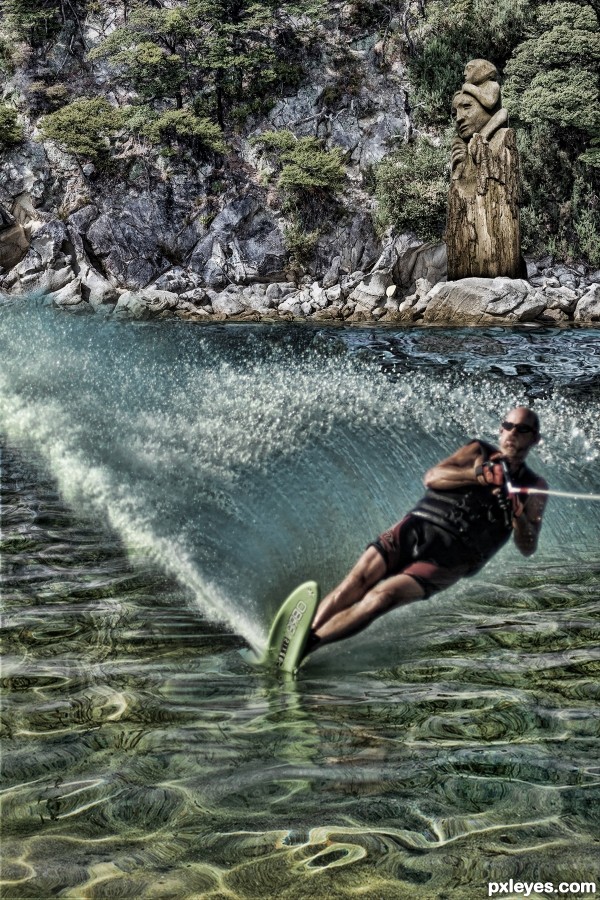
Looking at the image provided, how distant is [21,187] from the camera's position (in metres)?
34.8

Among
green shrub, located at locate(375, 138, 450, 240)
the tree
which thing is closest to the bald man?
green shrub, located at locate(375, 138, 450, 240)

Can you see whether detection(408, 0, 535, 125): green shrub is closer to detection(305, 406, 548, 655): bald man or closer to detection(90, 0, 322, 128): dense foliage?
detection(90, 0, 322, 128): dense foliage

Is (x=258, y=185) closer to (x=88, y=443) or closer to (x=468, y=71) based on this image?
(x=468, y=71)

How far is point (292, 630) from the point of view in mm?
4414

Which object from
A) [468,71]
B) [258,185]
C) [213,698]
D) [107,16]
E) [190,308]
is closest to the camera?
[213,698]

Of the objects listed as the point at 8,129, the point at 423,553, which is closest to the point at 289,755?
the point at 423,553

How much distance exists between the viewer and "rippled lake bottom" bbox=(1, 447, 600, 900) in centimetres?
282

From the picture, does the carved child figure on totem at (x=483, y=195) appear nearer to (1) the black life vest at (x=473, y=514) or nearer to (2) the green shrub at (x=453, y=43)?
(2) the green shrub at (x=453, y=43)

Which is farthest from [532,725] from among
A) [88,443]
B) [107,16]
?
[107,16]

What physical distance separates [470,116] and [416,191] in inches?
249

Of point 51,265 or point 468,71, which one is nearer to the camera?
point 468,71

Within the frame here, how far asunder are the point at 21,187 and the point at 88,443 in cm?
2882

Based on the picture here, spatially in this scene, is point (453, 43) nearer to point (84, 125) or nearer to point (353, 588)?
point (84, 125)

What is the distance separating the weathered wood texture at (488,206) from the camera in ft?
71.3
